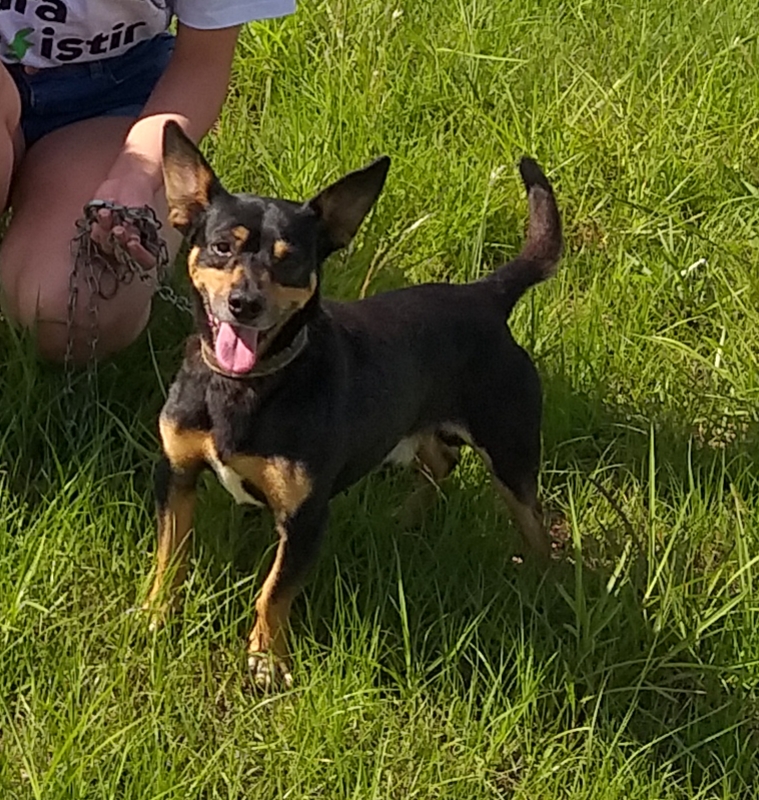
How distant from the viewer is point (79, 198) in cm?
272

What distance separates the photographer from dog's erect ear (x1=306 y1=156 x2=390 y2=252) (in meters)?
2.11

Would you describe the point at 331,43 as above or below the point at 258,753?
above

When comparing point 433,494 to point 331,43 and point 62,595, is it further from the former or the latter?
point 331,43

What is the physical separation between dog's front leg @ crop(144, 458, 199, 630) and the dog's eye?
371 millimetres

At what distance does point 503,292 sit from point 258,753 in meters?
0.97

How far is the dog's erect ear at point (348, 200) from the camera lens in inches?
83.0

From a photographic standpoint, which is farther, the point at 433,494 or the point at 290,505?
the point at 433,494

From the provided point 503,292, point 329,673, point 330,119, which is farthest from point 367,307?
point 330,119

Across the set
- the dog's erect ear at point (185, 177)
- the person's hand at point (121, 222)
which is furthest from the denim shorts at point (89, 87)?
the dog's erect ear at point (185, 177)

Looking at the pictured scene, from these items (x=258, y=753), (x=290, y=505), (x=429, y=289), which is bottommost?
(x=258, y=753)

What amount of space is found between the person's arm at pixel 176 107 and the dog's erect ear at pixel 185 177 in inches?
17.2

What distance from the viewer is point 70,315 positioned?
2590 millimetres

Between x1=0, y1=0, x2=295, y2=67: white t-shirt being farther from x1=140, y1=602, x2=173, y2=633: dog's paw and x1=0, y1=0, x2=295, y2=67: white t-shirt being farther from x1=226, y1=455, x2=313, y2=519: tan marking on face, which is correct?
x1=140, y1=602, x2=173, y2=633: dog's paw

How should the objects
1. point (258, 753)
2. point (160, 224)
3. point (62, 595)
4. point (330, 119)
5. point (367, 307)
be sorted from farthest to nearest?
point (330, 119) < point (160, 224) < point (367, 307) < point (62, 595) < point (258, 753)
